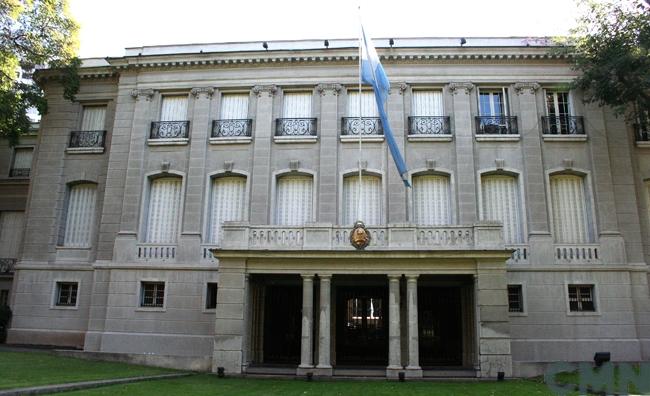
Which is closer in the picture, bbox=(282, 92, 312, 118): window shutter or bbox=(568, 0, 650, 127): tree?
bbox=(568, 0, 650, 127): tree

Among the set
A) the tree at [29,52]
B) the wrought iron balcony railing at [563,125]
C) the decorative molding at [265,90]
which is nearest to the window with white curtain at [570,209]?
the wrought iron balcony railing at [563,125]

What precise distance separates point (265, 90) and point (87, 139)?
8.85m

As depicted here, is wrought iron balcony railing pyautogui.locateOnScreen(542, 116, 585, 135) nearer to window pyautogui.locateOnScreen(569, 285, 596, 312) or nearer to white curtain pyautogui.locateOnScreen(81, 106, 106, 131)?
window pyautogui.locateOnScreen(569, 285, 596, 312)

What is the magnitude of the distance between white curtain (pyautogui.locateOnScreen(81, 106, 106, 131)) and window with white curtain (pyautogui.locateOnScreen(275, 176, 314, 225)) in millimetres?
9466

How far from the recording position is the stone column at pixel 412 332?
17250mm

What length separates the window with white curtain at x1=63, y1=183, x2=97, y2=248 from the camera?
2389 centimetres

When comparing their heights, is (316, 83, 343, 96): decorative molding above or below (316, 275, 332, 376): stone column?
above

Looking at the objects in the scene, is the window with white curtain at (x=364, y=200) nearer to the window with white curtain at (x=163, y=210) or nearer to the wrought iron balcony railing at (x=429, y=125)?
the wrought iron balcony railing at (x=429, y=125)

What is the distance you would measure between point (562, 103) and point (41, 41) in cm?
2323

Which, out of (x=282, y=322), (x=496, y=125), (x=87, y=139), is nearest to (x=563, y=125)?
(x=496, y=125)

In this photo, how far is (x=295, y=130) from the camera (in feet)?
76.3

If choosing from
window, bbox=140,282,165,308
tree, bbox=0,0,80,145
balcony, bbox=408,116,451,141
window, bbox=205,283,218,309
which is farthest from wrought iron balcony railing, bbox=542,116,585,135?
tree, bbox=0,0,80,145

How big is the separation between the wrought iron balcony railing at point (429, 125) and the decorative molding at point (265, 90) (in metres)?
6.28

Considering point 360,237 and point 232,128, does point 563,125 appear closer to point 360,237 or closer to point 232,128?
point 360,237
